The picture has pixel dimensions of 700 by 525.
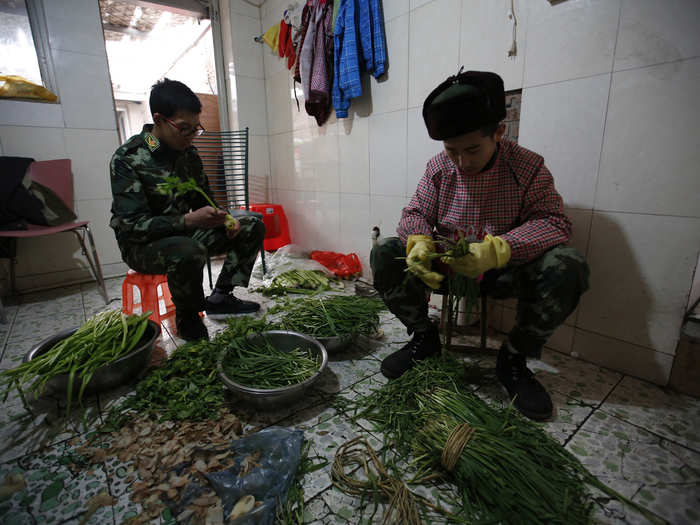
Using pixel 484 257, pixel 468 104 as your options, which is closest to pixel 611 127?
pixel 468 104

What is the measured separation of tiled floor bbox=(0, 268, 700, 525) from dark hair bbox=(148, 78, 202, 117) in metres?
1.29

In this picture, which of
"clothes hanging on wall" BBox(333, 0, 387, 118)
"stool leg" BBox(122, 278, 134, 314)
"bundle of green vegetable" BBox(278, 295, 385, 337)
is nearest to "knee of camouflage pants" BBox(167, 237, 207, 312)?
"stool leg" BBox(122, 278, 134, 314)

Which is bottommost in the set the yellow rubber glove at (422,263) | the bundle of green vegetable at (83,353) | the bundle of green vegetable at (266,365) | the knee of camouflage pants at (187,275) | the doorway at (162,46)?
the bundle of green vegetable at (266,365)

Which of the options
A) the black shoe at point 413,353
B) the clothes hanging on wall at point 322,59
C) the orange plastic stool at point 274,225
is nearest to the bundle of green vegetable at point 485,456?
the black shoe at point 413,353

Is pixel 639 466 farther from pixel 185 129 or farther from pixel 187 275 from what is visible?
pixel 185 129

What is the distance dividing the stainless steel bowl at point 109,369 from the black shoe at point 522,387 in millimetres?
1449

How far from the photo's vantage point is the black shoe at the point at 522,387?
123 centimetres

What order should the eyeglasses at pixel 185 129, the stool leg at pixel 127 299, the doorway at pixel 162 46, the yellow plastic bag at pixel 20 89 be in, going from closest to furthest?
1. the eyeglasses at pixel 185 129
2. the stool leg at pixel 127 299
3. the yellow plastic bag at pixel 20 89
4. the doorway at pixel 162 46

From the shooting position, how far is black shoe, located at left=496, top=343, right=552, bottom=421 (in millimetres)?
1232

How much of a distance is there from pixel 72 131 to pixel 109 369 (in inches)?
93.0

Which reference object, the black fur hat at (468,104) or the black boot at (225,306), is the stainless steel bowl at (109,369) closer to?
the black boot at (225,306)

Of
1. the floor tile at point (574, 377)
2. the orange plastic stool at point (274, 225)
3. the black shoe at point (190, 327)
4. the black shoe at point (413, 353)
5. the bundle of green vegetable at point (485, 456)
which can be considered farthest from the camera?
the orange plastic stool at point (274, 225)

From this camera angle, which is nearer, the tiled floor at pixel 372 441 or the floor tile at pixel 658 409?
the tiled floor at pixel 372 441

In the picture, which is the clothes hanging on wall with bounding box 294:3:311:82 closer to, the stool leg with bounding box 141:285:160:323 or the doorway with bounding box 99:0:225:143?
the doorway with bounding box 99:0:225:143
